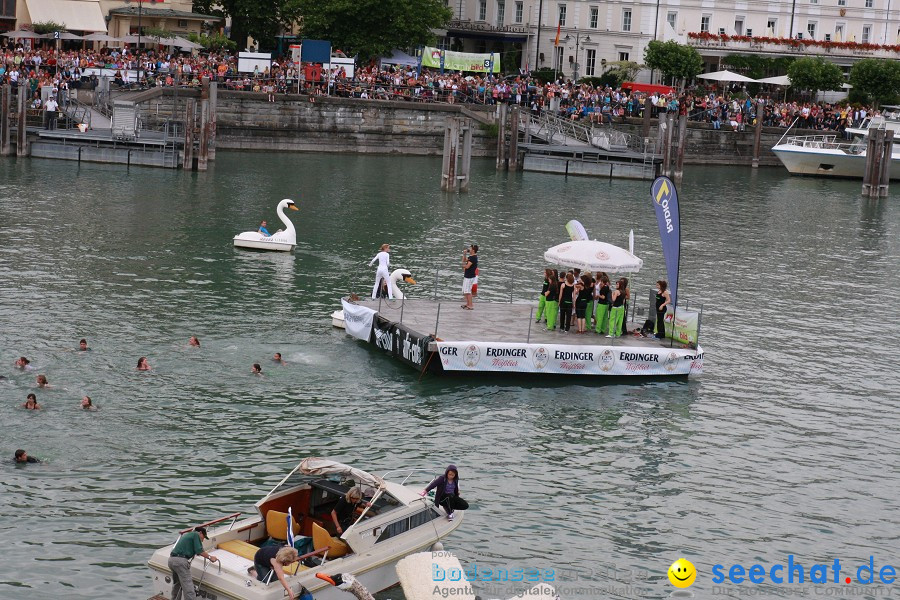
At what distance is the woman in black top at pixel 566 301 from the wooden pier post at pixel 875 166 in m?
44.9

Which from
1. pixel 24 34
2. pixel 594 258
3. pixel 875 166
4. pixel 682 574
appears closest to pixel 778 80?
pixel 875 166

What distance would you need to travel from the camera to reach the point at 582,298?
103 ft

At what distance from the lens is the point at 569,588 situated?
20.0 meters

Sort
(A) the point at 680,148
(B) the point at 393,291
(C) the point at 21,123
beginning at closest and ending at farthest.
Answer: (B) the point at 393,291 → (C) the point at 21,123 → (A) the point at 680,148

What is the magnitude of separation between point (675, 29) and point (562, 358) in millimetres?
77636

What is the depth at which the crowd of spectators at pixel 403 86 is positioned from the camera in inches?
2795

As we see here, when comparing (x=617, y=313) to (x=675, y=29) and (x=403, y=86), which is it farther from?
(x=675, y=29)

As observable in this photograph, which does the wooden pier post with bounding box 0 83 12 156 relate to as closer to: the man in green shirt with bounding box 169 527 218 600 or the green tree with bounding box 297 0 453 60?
the green tree with bounding box 297 0 453 60

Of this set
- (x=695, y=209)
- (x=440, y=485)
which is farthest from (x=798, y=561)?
(x=695, y=209)

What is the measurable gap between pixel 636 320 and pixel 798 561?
1329 centimetres

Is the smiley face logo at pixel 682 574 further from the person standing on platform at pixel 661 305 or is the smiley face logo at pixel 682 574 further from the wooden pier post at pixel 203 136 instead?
the wooden pier post at pixel 203 136

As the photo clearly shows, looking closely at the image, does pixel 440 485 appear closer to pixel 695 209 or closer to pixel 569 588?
pixel 569 588

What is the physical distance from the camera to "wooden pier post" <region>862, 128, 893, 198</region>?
235ft

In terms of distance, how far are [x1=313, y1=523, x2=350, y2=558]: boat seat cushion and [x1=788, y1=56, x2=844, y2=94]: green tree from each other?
81854mm
